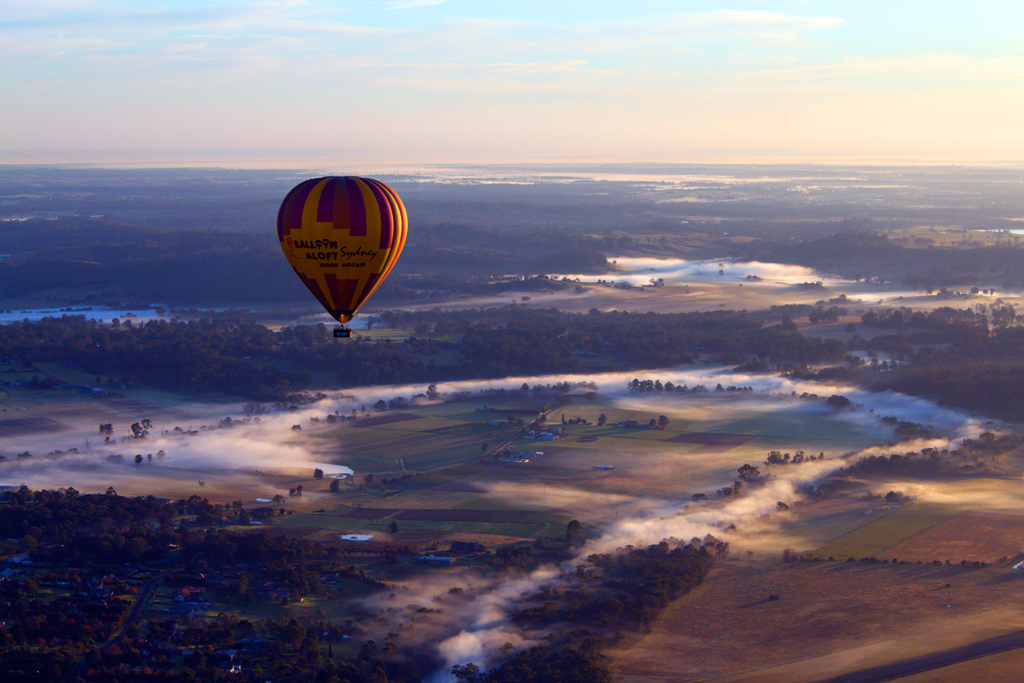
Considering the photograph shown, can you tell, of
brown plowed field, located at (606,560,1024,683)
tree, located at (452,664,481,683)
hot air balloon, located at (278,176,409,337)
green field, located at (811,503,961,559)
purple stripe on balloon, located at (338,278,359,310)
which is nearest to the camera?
tree, located at (452,664,481,683)

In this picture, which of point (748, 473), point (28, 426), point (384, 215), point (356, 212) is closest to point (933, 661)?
point (748, 473)

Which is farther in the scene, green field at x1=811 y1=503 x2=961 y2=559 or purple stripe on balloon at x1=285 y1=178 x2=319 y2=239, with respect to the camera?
green field at x1=811 y1=503 x2=961 y2=559

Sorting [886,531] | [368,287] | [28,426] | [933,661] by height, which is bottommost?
[933,661]

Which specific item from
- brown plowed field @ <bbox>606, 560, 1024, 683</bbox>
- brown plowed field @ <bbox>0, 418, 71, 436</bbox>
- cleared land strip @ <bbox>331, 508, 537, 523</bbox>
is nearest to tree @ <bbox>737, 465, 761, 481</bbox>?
brown plowed field @ <bbox>606, 560, 1024, 683</bbox>

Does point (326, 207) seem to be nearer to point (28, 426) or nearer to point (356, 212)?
point (356, 212)

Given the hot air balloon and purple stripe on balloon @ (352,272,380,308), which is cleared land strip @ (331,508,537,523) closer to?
purple stripe on balloon @ (352,272,380,308)

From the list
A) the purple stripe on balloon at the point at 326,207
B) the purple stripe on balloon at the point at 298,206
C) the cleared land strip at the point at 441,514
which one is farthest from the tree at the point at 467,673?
the purple stripe on balloon at the point at 298,206

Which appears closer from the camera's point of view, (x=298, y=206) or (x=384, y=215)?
(x=298, y=206)

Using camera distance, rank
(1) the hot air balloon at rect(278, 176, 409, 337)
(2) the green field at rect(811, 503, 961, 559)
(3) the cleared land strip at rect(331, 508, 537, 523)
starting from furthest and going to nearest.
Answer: (3) the cleared land strip at rect(331, 508, 537, 523) → (2) the green field at rect(811, 503, 961, 559) → (1) the hot air balloon at rect(278, 176, 409, 337)
